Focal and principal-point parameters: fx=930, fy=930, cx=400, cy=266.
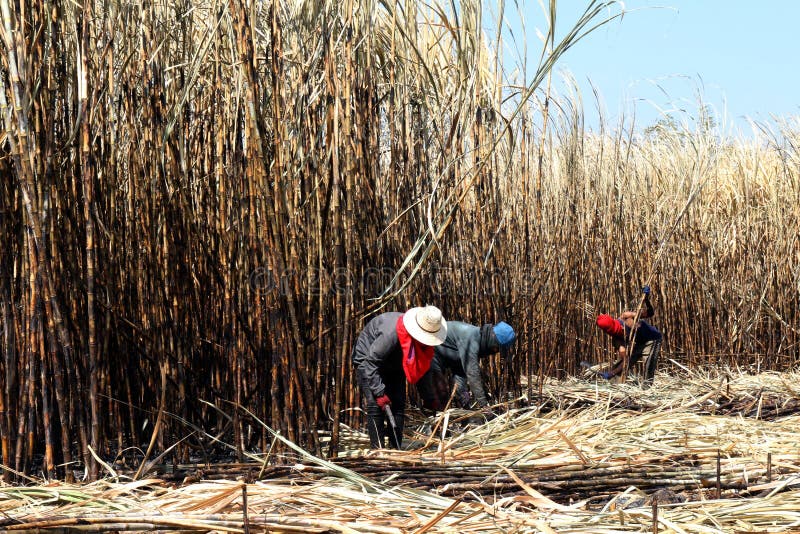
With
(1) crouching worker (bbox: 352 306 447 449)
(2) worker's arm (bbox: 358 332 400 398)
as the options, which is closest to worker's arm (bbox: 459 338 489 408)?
(1) crouching worker (bbox: 352 306 447 449)

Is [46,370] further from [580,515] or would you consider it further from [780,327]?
[780,327]

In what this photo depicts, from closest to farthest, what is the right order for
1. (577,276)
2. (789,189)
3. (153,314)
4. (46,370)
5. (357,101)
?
(46,370)
(153,314)
(357,101)
(577,276)
(789,189)

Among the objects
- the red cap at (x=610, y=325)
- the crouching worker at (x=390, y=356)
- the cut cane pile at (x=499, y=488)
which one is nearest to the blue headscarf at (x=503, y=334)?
the cut cane pile at (x=499, y=488)

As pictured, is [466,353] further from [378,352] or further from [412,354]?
[378,352]

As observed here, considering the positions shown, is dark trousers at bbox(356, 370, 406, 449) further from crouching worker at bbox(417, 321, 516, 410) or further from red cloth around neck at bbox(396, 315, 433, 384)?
crouching worker at bbox(417, 321, 516, 410)

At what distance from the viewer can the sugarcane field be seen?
8.33 ft

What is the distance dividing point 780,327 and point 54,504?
224 inches

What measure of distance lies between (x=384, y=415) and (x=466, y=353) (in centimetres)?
56

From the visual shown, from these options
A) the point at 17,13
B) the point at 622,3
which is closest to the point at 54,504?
the point at 17,13

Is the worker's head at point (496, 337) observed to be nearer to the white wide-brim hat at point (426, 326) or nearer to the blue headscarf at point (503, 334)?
the blue headscarf at point (503, 334)

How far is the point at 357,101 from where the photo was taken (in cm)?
339

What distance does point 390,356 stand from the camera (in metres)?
3.62

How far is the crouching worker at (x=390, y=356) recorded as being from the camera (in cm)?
345

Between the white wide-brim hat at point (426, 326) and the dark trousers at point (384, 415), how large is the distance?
0.98 feet
